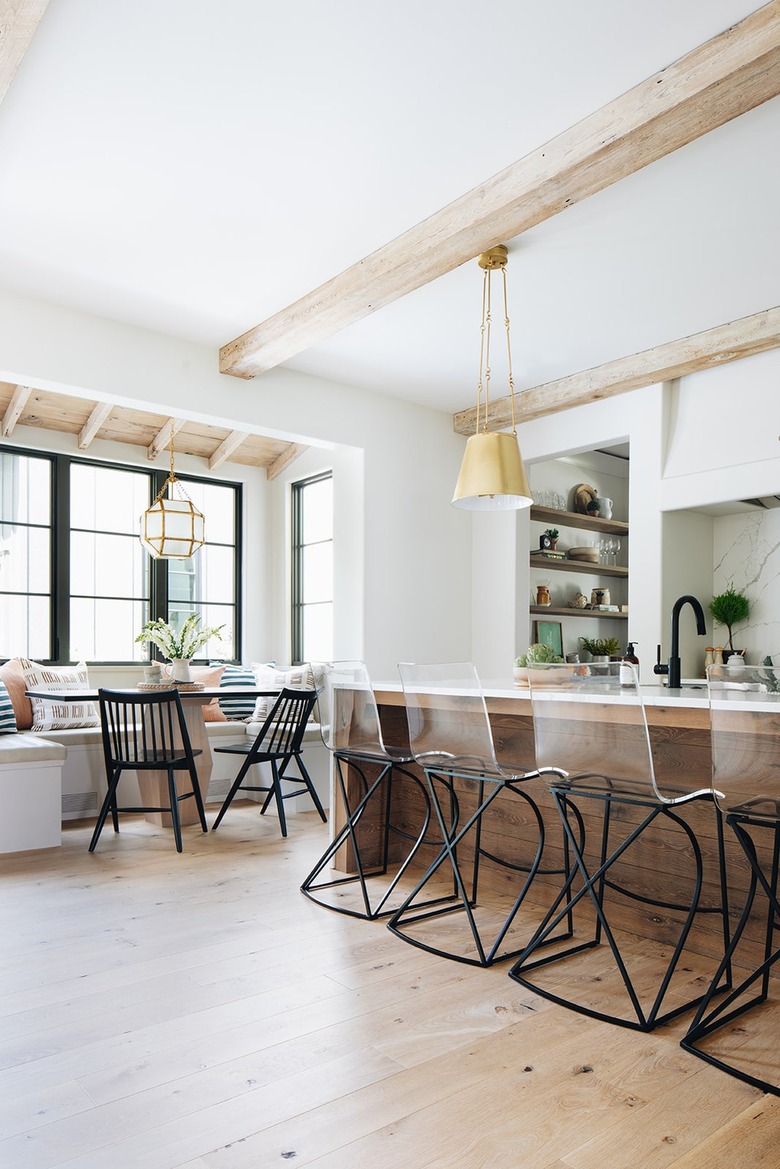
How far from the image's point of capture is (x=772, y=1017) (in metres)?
2.14

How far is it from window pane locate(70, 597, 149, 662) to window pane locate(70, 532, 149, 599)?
9 cm

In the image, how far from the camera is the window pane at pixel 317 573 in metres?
6.62

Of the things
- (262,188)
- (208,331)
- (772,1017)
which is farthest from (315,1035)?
(208,331)

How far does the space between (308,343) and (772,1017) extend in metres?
3.43

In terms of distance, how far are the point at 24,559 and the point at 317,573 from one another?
7.12 ft

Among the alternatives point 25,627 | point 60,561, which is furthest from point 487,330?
point 25,627

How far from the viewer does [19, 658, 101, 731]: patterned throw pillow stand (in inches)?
200

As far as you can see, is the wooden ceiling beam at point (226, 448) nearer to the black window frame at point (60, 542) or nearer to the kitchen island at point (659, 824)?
the black window frame at point (60, 542)

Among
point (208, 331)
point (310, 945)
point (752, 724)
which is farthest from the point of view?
point (208, 331)

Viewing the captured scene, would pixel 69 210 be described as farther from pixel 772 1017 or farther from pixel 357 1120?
pixel 772 1017

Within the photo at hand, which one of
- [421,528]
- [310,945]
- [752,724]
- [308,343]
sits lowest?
[310,945]

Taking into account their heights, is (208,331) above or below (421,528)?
above

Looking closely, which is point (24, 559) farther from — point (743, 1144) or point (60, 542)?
point (743, 1144)

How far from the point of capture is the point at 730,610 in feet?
16.2
